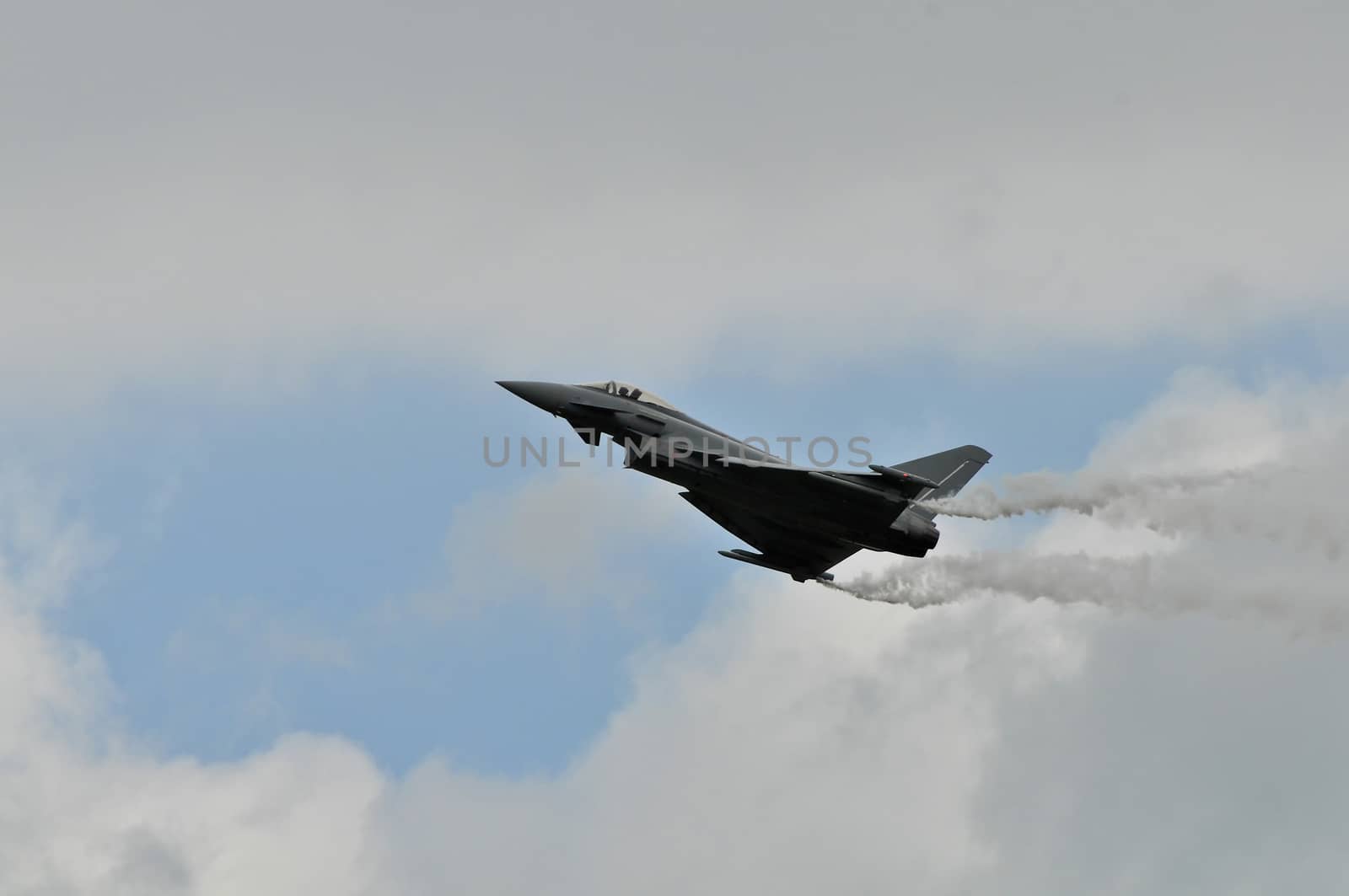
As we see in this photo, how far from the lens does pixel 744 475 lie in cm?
5591

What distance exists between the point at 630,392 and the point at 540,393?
2.51 m

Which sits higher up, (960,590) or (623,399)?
(623,399)

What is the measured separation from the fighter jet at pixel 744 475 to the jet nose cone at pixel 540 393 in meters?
0.02

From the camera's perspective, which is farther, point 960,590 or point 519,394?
point 960,590

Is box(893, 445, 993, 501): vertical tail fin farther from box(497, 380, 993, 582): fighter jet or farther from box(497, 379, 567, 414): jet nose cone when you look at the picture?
box(497, 379, 567, 414): jet nose cone

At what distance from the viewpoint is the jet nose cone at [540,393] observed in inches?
2232

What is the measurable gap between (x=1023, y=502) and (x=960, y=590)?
425cm

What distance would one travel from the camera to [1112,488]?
5919cm

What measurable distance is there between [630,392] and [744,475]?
4043 mm

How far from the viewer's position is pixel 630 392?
57062 mm

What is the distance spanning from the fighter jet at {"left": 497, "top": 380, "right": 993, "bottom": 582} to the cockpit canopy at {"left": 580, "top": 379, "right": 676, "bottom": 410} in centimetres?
2

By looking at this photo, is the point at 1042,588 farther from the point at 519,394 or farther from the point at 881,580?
the point at 519,394

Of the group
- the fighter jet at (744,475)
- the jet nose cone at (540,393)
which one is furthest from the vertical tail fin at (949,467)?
the jet nose cone at (540,393)

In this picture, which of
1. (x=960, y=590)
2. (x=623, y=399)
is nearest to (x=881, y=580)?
(x=960, y=590)
